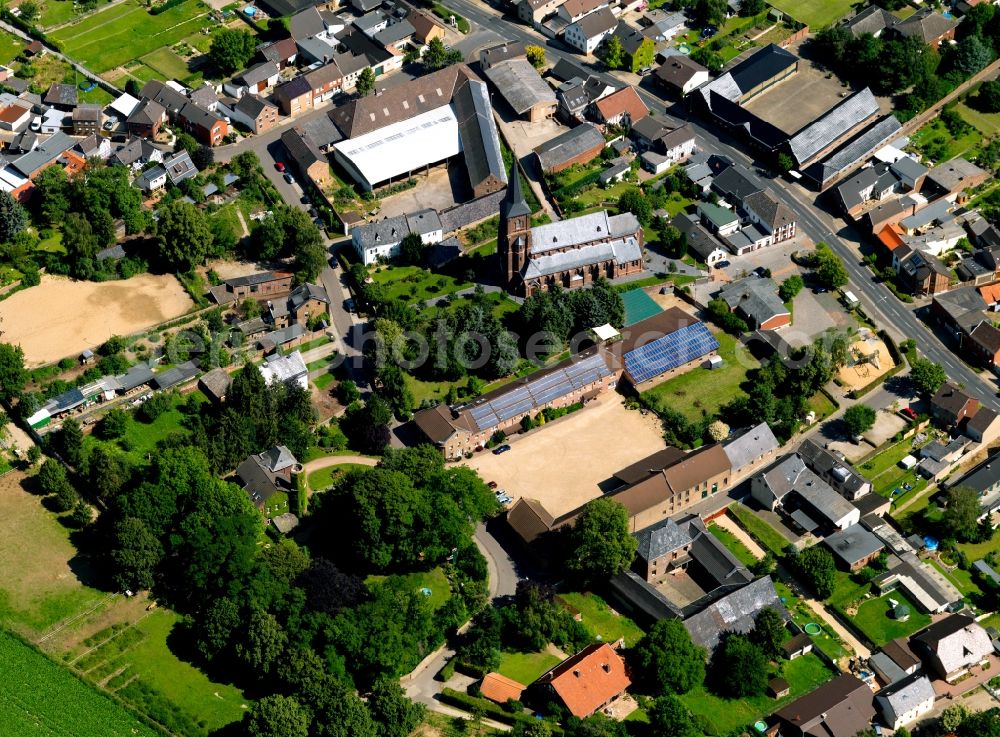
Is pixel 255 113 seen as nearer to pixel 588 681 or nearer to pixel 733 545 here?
pixel 733 545

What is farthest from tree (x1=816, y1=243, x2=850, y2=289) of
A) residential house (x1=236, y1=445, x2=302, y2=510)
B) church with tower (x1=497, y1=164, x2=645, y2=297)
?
residential house (x1=236, y1=445, x2=302, y2=510)

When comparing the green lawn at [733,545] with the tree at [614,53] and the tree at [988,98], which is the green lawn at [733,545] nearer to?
the tree at [988,98]

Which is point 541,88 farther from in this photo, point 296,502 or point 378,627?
point 378,627

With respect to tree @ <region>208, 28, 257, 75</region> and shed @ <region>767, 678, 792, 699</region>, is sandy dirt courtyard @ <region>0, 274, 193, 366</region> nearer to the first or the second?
tree @ <region>208, 28, 257, 75</region>

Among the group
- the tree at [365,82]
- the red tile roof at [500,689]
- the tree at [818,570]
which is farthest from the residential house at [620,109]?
the red tile roof at [500,689]

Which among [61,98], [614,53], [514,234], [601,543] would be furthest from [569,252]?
[61,98]

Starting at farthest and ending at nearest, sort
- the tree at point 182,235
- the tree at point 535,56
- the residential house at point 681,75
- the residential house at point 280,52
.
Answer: the tree at point 535,56, the residential house at point 280,52, the residential house at point 681,75, the tree at point 182,235

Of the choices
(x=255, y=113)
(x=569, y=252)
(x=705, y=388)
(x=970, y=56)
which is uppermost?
(x=255, y=113)
